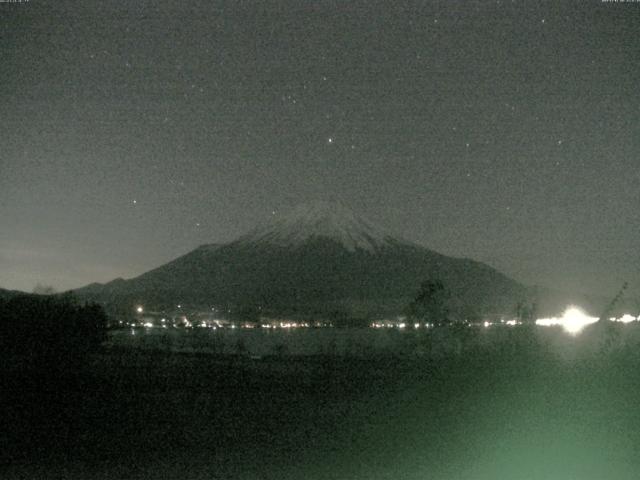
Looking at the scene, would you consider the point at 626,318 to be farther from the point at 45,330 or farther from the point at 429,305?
the point at 45,330

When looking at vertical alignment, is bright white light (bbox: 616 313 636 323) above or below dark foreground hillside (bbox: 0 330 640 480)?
above

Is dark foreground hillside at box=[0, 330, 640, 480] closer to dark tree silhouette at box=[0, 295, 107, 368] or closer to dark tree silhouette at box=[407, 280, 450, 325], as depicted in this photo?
dark tree silhouette at box=[0, 295, 107, 368]

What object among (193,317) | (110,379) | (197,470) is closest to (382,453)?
(197,470)

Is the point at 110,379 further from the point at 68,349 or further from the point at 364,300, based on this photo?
the point at 364,300

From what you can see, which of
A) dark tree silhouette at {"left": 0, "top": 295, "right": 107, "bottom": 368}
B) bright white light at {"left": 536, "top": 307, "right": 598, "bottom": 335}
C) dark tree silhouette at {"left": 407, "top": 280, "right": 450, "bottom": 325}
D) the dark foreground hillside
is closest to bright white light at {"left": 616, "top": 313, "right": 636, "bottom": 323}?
bright white light at {"left": 536, "top": 307, "right": 598, "bottom": 335}

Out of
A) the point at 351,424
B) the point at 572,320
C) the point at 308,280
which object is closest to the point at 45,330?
the point at 351,424
